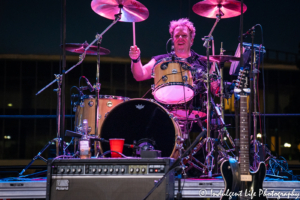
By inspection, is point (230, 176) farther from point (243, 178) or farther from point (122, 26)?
point (122, 26)

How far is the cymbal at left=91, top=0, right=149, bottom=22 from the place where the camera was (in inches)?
129

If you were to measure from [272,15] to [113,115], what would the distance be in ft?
13.2

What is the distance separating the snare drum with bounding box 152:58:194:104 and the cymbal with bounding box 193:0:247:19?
0.78m

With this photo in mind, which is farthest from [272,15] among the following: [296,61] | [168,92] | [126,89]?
[168,92]

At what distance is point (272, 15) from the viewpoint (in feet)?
18.4

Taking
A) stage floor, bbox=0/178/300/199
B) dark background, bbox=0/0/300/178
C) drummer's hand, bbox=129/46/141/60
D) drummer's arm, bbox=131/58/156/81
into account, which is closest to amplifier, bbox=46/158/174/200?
stage floor, bbox=0/178/300/199

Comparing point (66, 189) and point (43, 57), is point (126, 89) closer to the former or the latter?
point (43, 57)

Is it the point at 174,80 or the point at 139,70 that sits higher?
the point at 139,70

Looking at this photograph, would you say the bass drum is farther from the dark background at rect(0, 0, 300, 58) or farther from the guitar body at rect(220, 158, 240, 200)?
the dark background at rect(0, 0, 300, 58)

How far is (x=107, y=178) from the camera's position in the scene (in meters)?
2.17

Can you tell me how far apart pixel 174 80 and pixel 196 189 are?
1.16m

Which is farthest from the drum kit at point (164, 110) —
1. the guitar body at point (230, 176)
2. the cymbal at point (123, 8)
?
the guitar body at point (230, 176)

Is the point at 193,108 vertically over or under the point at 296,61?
under

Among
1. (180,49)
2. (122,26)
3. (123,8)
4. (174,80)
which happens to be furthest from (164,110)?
(122,26)
